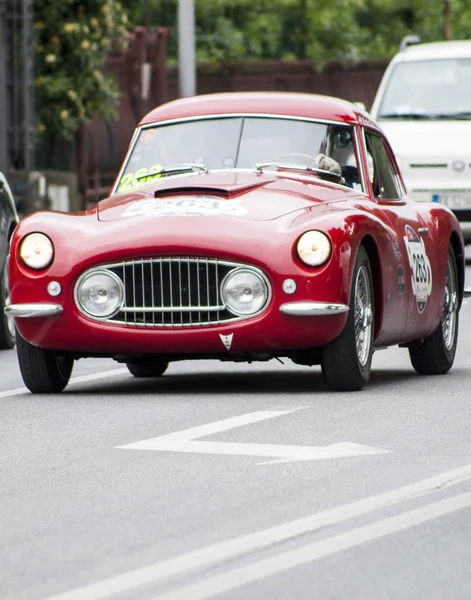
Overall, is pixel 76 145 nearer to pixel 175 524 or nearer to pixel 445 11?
pixel 445 11

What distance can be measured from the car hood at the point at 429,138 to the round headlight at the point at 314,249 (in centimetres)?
1130

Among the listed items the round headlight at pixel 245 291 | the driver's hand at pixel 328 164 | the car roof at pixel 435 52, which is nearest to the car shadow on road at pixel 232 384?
the round headlight at pixel 245 291

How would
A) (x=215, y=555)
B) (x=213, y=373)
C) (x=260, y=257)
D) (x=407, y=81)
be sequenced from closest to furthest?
(x=215, y=555)
(x=260, y=257)
(x=213, y=373)
(x=407, y=81)

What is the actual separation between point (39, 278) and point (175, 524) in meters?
3.48

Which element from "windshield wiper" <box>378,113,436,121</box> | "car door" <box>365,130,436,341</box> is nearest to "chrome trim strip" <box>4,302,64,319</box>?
"car door" <box>365,130,436,341</box>

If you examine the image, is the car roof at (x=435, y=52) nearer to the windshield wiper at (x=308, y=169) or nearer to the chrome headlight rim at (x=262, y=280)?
the windshield wiper at (x=308, y=169)

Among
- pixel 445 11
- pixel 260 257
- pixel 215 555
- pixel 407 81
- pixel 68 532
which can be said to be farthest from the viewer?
pixel 445 11

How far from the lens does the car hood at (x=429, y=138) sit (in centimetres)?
2020

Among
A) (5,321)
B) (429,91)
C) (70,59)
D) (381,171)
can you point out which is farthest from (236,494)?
(70,59)

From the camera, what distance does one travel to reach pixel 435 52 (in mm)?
21422

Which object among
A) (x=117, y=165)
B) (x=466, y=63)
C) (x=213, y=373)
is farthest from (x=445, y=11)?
(x=213, y=373)

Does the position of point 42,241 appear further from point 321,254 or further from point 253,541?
point 253,541

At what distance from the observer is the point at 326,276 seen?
29.2 feet

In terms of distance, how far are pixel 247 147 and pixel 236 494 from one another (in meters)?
4.25
